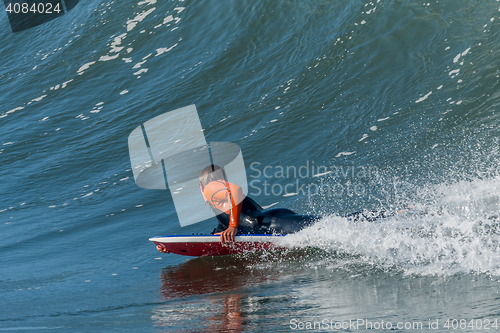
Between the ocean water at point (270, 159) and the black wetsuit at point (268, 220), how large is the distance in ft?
0.57

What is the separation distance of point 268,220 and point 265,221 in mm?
38

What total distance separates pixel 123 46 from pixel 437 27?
8176 mm

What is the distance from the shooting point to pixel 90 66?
1359cm

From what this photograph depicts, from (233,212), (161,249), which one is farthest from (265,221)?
(161,249)

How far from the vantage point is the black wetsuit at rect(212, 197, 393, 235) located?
564cm

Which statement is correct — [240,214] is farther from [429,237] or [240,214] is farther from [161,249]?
[429,237]

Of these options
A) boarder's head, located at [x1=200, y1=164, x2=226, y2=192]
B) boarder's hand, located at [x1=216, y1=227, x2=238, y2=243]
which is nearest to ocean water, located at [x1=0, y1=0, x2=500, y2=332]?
boarder's hand, located at [x1=216, y1=227, x2=238, y2=243]

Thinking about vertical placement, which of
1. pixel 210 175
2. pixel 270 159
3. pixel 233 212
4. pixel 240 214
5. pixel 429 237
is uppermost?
pixel 210 175

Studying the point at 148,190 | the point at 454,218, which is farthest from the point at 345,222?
the point at 148,190

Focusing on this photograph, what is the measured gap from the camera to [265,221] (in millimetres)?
5781

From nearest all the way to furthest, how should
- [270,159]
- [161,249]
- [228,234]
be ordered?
[228,234], [161,249], [270,159]

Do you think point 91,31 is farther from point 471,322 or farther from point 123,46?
point 471,322

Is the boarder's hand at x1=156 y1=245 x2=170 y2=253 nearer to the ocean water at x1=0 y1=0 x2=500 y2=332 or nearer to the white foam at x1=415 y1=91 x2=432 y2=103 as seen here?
the ocean water at x1=0 y1=0 x2=500 y2=332

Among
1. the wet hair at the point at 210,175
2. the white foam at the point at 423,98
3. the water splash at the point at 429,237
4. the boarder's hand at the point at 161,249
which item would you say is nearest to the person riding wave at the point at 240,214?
the wet hair at the point at 210,175
